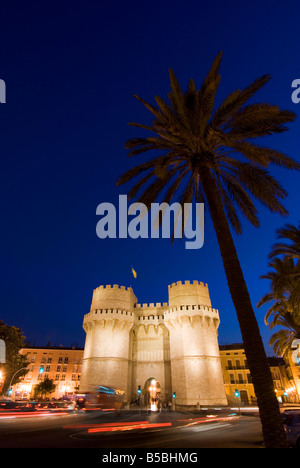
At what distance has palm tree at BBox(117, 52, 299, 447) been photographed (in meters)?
7.74

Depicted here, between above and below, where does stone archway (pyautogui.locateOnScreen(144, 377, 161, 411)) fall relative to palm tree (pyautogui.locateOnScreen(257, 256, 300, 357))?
below

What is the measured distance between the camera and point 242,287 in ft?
25.4

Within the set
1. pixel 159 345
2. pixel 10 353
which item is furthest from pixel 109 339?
pixel 10 353

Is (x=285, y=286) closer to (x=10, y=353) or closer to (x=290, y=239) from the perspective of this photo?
(x=290, y=239)

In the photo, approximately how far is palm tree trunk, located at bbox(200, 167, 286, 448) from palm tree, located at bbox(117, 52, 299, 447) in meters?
0.02

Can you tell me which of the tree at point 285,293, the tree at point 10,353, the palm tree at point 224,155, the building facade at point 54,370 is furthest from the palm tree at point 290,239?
the building facade at point 54,370

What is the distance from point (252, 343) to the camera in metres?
7.02

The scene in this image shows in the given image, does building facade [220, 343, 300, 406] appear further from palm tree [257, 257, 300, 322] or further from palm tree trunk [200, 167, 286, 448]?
palm tree trunk [200, 167, 286, 448]

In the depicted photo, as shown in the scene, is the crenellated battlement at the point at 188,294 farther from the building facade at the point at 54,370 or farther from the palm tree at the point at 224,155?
the building facade at the point at 54,370

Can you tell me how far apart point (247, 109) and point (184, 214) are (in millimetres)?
5111

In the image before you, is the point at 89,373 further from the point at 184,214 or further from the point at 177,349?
the point at 184,214

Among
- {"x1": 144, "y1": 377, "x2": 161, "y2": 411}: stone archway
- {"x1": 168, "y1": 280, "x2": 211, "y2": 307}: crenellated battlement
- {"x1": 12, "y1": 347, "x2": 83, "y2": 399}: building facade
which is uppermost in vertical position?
{"x1": 168, "y1": 280, "x2": 211, "y2": 307}: crenellated battlement

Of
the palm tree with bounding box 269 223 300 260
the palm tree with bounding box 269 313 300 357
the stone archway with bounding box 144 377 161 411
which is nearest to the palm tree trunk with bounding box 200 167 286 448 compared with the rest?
the palm tree with bounding box 269 223 300 260
